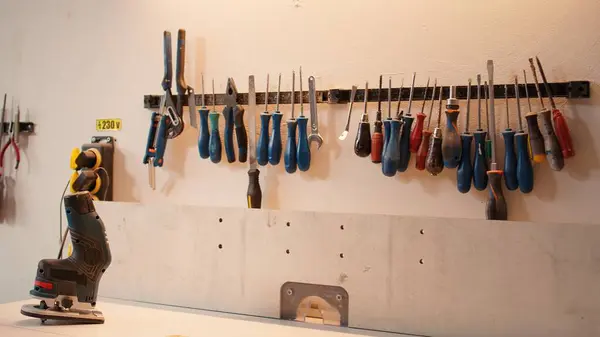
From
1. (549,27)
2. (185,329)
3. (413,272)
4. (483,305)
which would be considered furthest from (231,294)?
(549,27)

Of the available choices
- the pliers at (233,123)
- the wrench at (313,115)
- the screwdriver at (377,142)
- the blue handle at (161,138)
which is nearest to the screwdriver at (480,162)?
the screwdriver at (377,142)

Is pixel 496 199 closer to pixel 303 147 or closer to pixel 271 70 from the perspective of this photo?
pixel 303 147

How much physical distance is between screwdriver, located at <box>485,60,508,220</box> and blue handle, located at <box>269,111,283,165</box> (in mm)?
569

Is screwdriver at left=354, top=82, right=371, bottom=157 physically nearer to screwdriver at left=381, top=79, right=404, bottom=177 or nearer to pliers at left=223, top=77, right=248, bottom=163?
screwdriver at left=381, top=79, right=404, bottom=177

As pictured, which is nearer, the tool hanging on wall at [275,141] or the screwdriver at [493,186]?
the screwdriver at [493,186]

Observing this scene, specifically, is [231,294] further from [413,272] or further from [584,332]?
[584,332]

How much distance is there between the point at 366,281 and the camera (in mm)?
1567

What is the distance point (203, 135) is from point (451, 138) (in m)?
0.73

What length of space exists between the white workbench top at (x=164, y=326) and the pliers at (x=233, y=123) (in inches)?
18.3

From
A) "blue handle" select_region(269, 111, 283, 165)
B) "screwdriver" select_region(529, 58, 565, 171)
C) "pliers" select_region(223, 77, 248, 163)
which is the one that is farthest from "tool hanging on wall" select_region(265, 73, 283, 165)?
"screwdriver" select_region(529, 58, 565, 171)

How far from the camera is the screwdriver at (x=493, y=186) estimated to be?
5.13 ft

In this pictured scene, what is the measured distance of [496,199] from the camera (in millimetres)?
1565

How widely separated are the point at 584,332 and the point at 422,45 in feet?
2.66

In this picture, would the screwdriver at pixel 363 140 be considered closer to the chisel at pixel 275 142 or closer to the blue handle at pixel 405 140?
the blue handle at pixel 405 140
